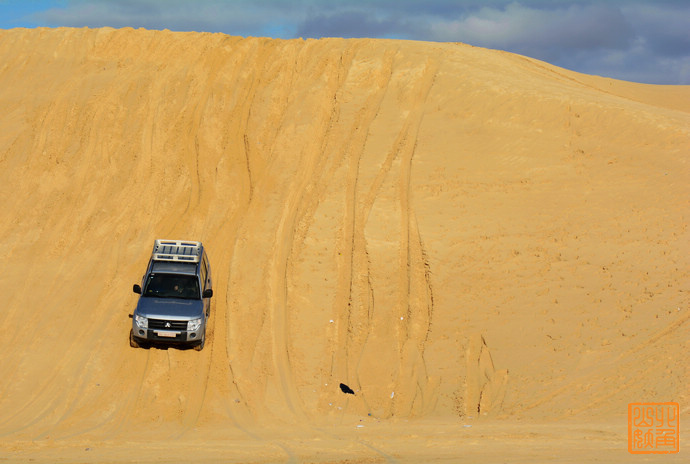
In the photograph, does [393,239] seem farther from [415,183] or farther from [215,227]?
[215,227]

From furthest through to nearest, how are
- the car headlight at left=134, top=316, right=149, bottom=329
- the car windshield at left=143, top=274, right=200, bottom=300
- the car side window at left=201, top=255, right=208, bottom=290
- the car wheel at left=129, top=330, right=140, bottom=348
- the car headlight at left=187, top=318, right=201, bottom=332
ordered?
the car side window at left=201, top=255, right=208, bottom=290, the car windshield at left=143, top=274, right=200, bottom=300, the car wheel at left=129, top=330, right=140, bottom=348, the car headlight at left=187, top=318, right=201, bottom=332, the car headlight at left=134, top=316, right=149, bottom=329

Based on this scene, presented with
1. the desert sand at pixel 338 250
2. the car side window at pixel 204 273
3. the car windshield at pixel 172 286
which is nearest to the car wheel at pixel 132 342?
the desert sand at pixel 338 250

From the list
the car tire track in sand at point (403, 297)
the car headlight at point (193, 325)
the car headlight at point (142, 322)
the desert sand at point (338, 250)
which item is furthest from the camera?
the car tire track in sand at point (403, 297)

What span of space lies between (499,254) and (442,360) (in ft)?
11.8

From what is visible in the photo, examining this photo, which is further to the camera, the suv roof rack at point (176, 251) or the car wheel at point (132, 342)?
the suv roof rack at point (176, 251)

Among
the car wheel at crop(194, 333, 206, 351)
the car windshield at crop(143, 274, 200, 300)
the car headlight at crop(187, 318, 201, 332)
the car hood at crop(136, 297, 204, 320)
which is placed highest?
the car windshield at crop(143, 274, 200, 300)

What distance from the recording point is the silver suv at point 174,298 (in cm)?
1355

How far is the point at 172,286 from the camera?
1453 centimetres

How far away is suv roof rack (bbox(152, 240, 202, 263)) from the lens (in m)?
15.2

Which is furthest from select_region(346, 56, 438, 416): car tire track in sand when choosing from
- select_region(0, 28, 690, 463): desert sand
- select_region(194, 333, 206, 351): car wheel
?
select_region(194, 333, 206, 351): car wheel

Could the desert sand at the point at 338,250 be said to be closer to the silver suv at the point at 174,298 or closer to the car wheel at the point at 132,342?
the car wheel at the point at 132,342

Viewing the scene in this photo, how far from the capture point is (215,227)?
19.2 m

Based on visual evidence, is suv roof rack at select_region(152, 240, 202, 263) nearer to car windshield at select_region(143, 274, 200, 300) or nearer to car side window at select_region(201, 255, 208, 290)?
car side window at select_region(201, 255, 208, 290)

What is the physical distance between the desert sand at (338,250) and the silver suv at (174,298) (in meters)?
0.84
